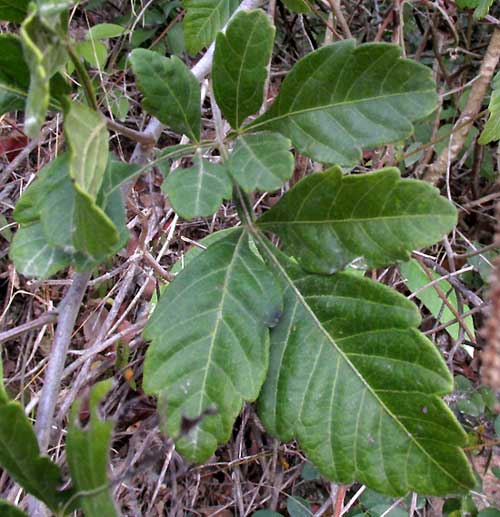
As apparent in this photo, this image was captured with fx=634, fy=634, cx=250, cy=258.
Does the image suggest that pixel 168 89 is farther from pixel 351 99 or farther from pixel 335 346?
pixel 335 346

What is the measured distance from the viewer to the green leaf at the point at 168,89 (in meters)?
0.81

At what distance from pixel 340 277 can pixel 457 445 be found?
9.5 inches

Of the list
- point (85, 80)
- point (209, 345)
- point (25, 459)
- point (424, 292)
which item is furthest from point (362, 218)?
point (424, 292)

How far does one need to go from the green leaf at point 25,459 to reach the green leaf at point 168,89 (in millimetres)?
399

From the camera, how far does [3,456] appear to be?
663mm

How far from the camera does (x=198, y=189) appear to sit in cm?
76

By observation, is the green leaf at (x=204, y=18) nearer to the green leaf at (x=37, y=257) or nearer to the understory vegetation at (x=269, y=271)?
the understory vegetation at (x=269, y=271)

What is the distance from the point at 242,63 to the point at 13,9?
0.29m

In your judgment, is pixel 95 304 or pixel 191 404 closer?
pixel 191 404

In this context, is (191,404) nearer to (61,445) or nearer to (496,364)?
(496,364)

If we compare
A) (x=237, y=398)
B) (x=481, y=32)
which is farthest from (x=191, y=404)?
(x=481, y=32)

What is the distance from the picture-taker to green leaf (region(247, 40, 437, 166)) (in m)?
0.79

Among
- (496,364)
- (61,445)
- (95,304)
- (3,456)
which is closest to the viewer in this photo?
(496,364)

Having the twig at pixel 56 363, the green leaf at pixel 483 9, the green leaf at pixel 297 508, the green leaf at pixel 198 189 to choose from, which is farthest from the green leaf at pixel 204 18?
the green leaf at pixel 297 508
